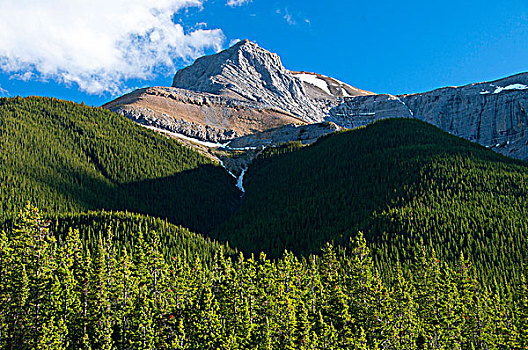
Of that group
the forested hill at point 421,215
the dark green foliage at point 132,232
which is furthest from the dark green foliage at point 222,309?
the dark green foliage at point 132,232

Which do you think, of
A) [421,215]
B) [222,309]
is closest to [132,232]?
[222,309]

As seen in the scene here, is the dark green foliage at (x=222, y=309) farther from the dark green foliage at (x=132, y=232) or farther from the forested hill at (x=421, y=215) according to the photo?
the dark green foliage at (x=132, y=232)

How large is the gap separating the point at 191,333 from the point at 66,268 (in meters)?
21.8

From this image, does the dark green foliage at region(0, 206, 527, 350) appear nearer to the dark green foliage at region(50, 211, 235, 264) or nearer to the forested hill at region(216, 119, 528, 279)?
the forested hill at region(216, 119, 528, 279)

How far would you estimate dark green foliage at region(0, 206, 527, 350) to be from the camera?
54000 millimetres

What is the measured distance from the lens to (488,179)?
6772 inches

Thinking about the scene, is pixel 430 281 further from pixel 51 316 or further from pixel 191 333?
pixel 51 316

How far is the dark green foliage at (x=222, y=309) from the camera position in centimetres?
5400

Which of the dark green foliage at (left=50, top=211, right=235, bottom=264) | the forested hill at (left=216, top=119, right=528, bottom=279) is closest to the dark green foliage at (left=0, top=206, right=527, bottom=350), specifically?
the forested hill at (left=216, top=119, right=528, bottom=279)

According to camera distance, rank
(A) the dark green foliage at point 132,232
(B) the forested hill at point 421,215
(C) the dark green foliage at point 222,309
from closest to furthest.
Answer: (C) the dark green foliage at point 222,309 < (B) the forested hill at point 421,215 < (A) the dark green foliage at point 132,232

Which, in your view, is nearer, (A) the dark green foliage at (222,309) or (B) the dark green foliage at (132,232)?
(A) the dark green foliage at (222,309)

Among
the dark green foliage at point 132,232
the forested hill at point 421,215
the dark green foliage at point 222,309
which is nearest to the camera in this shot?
the dark green foliage at point 222,309

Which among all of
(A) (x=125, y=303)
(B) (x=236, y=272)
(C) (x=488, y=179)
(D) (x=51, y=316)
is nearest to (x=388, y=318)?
(B) (x=236, y=272)

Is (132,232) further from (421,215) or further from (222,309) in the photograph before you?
(421,215)
